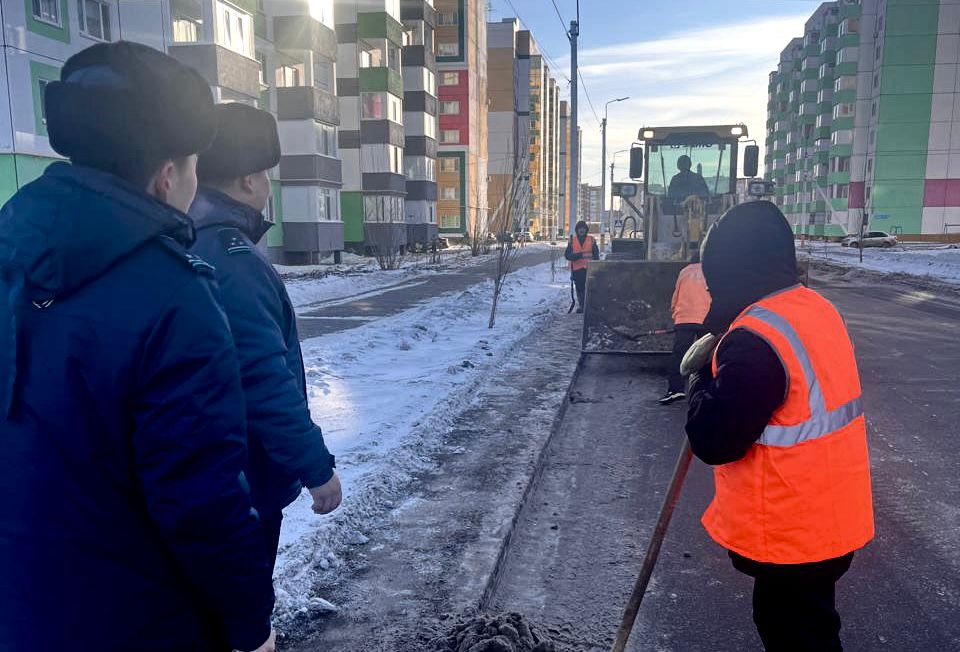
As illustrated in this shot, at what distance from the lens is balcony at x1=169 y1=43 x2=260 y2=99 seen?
21.4 metres

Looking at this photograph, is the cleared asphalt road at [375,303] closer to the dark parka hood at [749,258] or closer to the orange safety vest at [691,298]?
the orange safety vest at [691,298]

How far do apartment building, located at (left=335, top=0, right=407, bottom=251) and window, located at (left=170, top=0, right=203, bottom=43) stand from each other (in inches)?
499

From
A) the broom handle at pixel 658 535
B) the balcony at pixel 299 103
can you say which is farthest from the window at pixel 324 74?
the broom handle at pixel 658 535

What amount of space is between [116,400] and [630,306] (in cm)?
820

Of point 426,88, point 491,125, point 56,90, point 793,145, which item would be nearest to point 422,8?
point 426,88

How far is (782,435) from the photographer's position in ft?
6.47

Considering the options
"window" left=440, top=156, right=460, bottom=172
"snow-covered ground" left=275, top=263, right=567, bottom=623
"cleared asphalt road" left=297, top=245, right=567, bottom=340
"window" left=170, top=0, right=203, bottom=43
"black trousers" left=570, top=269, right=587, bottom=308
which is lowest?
"cleared asphalt road" left=297, top=245, right=567, bottom=340

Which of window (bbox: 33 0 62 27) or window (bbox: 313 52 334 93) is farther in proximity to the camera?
window (bbox: 313 52 334 93)

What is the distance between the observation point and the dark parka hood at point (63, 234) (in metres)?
1.13

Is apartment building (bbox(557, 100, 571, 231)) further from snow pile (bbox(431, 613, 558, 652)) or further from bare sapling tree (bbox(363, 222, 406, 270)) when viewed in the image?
snow pile (bbox(431, 613, 558, 652))

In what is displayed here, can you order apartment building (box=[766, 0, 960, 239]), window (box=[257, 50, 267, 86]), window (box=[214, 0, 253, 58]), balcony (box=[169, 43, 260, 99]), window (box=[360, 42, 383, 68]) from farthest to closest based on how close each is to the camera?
apartment building (box=[766, 0, 960, 239]), window (box=[360, 42, 383, 68]), window (box=[257, 50, 267, 86]), window (box=[214, 0, 253, 58]), balcony (box=[169, 43, 260, 99])

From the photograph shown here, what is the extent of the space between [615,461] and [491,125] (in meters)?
78.0

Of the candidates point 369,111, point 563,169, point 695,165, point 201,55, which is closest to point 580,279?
point 695,165

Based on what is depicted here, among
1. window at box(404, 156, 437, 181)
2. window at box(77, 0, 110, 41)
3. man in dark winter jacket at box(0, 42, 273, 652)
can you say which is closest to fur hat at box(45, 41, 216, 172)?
man in dark winter jacket at box(0, 42, 273, 652)
